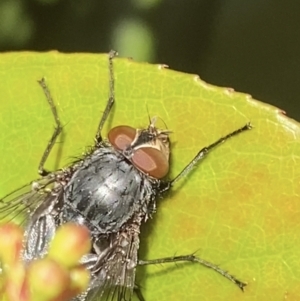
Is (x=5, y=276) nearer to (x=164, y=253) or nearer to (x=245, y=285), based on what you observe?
(x=164, y=253)

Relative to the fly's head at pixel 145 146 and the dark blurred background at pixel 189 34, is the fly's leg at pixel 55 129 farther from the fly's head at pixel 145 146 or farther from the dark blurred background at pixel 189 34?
the dark blurred background at pixel 189 34

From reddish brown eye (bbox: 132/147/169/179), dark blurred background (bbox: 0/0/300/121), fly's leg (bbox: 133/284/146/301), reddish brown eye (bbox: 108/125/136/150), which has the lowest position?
fly's leg (bbox: 133/284/146/301)

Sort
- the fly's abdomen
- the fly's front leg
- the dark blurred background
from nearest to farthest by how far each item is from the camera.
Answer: the fly's front leg → the fly's abdomen → the dark blurred background

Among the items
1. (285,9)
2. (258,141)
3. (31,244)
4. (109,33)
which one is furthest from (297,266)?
(109,33)

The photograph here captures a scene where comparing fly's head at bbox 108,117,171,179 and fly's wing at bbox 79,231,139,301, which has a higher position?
fly's head at bbox 108,117,171,179

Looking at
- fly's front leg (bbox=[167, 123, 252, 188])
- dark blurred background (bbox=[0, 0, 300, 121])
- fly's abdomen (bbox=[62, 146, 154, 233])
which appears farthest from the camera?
dark blurred background (bbox=[0, 0, 300, 121])

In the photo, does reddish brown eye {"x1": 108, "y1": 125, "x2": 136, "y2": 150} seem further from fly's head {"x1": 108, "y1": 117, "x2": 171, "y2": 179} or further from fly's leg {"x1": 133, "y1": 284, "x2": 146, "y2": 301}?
fly's leg {"x1": 133, "y1": 284, "x2": 146, "y2": 301}

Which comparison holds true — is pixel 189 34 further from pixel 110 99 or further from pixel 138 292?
pixel 138 292

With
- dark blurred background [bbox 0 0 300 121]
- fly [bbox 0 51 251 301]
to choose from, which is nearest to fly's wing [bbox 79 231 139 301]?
fly [bbox 0 51 251 301]

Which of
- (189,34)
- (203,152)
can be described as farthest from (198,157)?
(189,34)
